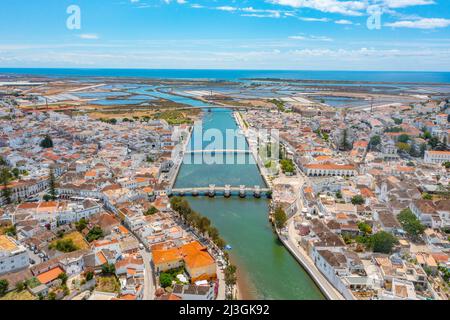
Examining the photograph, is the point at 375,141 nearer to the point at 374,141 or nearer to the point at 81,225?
the point at 374,141

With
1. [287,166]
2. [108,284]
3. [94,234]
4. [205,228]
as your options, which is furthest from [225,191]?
[108,284]

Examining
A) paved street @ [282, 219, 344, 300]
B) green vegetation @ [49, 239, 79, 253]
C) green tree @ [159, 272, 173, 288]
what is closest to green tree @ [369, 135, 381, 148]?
paved street @ [282, 219, 344, 300]

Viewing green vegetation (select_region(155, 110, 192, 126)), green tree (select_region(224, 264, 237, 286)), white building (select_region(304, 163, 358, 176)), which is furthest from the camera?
green vegetation (select_region(155, 110, 192, 126))

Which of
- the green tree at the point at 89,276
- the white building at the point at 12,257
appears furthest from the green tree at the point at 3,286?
the green tree at the point at 89,276

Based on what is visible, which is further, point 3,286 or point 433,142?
point 433,142

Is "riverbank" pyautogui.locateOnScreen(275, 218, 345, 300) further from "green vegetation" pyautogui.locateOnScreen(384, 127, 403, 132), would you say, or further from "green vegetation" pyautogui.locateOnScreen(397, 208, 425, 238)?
"green vegetation" pyautogui.locateOnScreen(384, 127, 403, 132)
